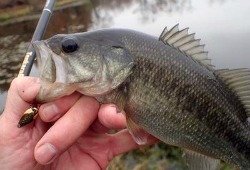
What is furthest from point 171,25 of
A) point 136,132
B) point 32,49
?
point 136,132

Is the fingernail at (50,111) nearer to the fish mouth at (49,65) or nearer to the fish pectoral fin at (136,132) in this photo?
the fish mouth at (49,65)

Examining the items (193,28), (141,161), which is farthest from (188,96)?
(193,28)

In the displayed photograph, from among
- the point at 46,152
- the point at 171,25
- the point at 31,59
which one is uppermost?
the point at 46,152

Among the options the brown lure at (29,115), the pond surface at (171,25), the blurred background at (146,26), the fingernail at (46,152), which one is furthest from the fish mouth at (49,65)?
the pond surface at (171,25)

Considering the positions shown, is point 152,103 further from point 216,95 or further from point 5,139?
point 5,139

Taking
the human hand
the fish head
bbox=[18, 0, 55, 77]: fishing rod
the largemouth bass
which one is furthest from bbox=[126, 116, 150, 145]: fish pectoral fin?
bbox=[18, 0, 55, 77]: fishing rod

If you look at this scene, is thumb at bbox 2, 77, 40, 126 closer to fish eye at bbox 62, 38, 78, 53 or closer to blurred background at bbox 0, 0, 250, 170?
fish eye at bbox 62, 38, 78, 53

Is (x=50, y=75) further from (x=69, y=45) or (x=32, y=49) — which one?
(x=32, y=49)
